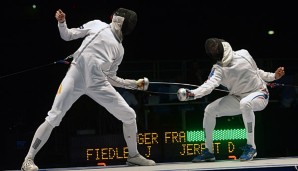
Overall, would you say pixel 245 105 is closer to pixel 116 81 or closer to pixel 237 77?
pixel 237 77

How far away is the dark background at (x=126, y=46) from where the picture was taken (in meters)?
6.32

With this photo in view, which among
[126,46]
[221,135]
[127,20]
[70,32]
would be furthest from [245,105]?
[126,46]

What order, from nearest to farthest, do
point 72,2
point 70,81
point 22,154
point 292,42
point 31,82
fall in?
1. point 70,81
2. point 22,154
3. point 31,82
4. point 72,2
5. point 292,42

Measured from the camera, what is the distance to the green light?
6230 mm

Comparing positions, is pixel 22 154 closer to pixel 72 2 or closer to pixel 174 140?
pixel 174 140

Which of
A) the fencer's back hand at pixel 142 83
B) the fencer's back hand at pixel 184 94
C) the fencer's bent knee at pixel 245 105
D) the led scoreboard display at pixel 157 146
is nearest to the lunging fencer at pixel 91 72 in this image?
the fencer's back hand at pixel 142 83

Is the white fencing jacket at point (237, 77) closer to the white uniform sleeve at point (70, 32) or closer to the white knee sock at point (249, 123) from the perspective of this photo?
the white knee sock at point (249, 123)

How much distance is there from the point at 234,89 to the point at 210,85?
0.82 ft

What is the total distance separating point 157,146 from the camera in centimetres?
621

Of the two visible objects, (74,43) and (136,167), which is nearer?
(136,167)

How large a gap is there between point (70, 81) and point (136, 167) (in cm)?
77

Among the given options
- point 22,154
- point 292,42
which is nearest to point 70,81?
point 22,154

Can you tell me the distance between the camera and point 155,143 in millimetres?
6219

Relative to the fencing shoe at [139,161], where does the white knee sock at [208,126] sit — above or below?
above
